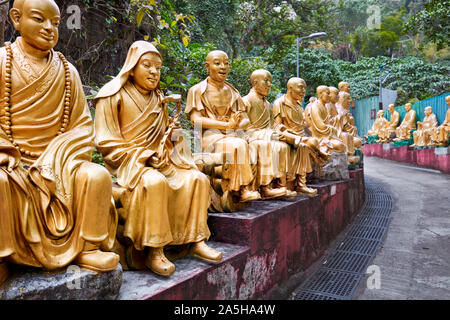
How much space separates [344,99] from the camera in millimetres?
7742

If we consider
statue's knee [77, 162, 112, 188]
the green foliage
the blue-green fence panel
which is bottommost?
statue's knee [77, 162, 112, 188]

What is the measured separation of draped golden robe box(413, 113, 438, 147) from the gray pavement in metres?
3.83

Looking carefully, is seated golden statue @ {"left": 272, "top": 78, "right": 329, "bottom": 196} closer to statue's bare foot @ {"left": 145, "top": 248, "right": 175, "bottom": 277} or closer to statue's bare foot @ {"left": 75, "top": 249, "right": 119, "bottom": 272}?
statue's bare foot @ {"left": 145, "top": 248, "right": 175, "bottom": 277}

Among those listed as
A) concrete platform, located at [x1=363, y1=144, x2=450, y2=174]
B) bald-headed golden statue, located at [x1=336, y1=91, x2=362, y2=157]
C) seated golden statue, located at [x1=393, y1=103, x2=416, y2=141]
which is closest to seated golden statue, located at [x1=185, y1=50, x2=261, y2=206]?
bald-headed golden statue, located at [x1=336, y1=91, x2=362, y2=157]

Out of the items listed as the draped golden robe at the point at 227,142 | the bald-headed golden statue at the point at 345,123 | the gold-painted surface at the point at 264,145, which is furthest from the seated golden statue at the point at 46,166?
the bald-headed golden statue at the point at 345,123

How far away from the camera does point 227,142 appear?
10.7ft

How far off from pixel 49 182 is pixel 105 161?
2.45 feet

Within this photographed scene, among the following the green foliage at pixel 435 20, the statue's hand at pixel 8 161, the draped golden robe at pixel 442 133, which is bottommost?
the statue's hand at pixel 8 161

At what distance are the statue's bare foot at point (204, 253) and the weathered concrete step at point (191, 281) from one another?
3cm

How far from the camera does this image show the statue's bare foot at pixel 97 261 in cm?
171

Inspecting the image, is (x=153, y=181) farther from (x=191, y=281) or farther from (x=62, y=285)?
(x=62, y=285)

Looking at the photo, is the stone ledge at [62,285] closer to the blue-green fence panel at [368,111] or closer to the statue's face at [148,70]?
the statue's face at [148,70]

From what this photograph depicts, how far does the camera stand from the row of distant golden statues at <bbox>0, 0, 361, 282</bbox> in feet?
5.52

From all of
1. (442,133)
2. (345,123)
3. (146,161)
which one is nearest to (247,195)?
(146,161)
